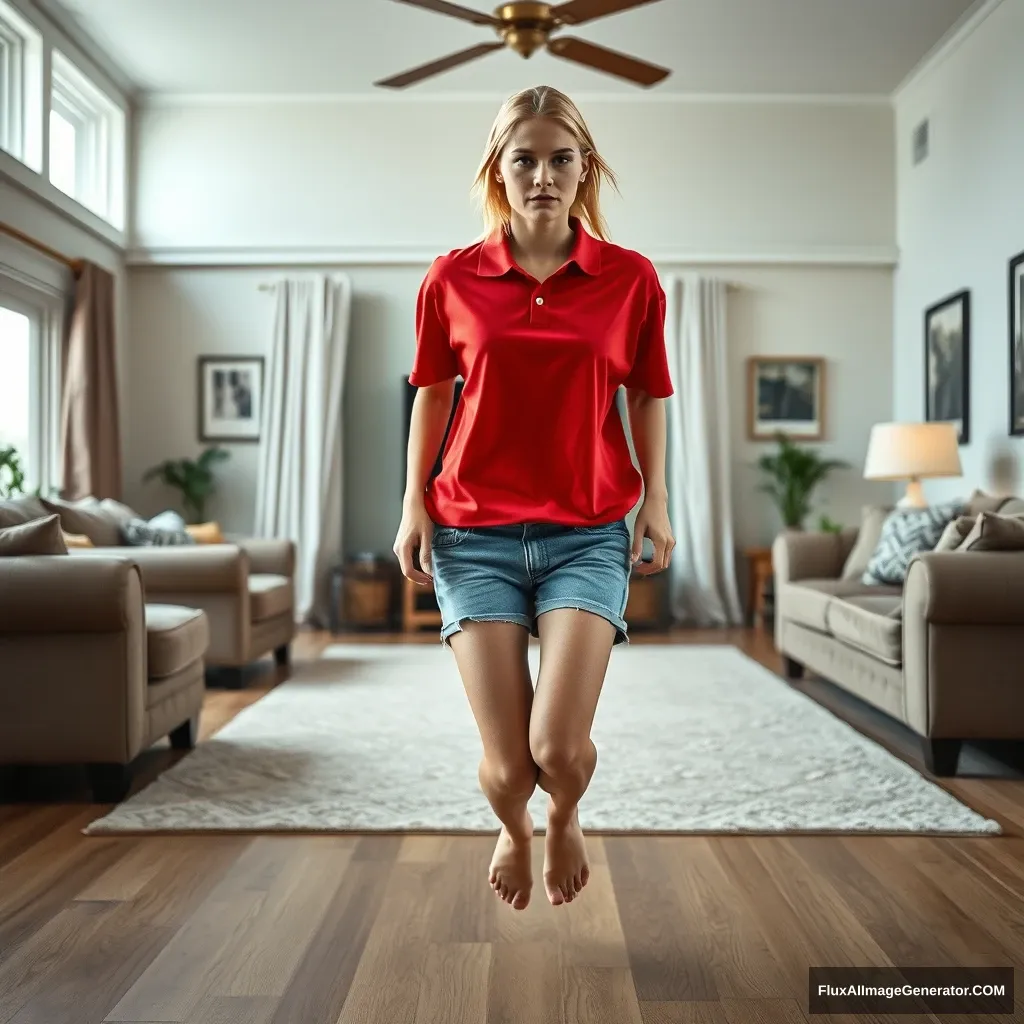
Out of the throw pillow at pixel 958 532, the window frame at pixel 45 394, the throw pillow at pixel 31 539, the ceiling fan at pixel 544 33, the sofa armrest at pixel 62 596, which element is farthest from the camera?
the window frame at pixel 45 394

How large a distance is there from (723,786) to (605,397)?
5.98 feet

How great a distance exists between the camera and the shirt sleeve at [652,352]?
1.77 metres

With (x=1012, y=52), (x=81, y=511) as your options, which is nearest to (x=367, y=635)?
(x=81, y=511)

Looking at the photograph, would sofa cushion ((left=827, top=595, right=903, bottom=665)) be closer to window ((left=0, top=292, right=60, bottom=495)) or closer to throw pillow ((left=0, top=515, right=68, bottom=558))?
throw pillow ((left=0, top=515, right=68, bottom=558))

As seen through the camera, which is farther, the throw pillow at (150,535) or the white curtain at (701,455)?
the white curtain at (701,455)

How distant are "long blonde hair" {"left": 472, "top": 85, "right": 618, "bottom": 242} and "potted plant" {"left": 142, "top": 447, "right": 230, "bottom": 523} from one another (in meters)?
5.92

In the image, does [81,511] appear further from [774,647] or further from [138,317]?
[774,647]

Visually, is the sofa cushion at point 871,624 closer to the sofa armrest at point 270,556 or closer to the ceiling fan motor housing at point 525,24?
the ceiling fan motor housing at point 525,24

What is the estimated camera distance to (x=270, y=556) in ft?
19.6

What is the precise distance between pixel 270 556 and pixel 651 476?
14.6 ft

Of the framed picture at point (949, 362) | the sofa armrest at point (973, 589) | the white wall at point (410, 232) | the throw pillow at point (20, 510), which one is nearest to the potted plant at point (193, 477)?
the white wall at point (410, 232)

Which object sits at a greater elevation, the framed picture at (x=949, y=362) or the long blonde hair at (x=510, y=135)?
the framed picture at (x=949, y=362)

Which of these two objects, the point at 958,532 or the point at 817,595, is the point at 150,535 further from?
the point at 958,532

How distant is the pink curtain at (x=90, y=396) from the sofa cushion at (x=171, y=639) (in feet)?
10.3
